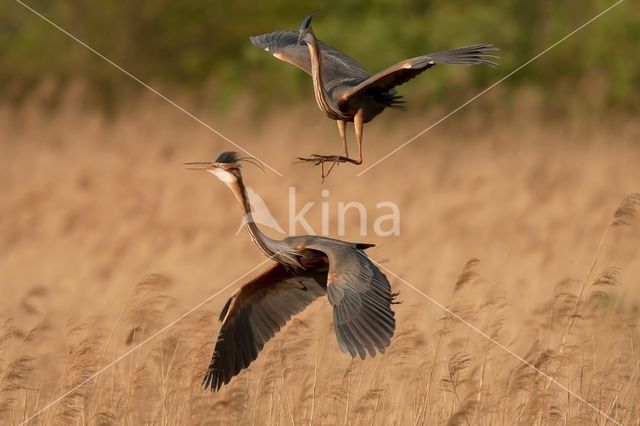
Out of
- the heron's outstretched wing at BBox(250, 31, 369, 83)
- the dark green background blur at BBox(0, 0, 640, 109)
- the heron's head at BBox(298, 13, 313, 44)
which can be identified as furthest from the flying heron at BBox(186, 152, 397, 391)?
the dark green background blur at BBox(0, 0, 640, 109)

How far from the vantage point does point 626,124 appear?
1360cm

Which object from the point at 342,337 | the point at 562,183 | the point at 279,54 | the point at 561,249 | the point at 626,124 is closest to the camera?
the point at 342,337

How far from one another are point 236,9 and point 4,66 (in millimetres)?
2798

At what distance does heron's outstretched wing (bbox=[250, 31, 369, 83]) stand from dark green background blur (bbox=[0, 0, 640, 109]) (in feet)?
22.7

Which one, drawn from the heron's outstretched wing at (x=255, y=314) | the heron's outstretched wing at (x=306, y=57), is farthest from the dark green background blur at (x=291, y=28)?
the heron's outstretched wing at (x=255, y=314)

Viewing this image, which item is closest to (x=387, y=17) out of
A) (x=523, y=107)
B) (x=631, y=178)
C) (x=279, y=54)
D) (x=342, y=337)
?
(x=523, y=107)

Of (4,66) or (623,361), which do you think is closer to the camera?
(623,361)

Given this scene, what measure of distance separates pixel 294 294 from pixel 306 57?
46.2 inches

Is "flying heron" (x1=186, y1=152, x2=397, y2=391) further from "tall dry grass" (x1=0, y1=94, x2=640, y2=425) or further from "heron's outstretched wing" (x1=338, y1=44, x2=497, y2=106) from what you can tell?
"heron's outstretched wing" (x1=338, y1=44, x2=497, y2=106)

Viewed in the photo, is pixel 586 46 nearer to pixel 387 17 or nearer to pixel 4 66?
pixel 387 17

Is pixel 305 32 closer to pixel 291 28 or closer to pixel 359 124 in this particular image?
pixel 359 124

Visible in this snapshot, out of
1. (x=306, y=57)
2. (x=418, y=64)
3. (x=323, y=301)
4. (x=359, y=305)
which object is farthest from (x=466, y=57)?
(x=323, y=301)

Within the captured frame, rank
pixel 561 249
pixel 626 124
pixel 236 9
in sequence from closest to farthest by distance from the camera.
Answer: pixel 561 249 < pixel 626 124 < pixel 236 9

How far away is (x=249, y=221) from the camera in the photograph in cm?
605
